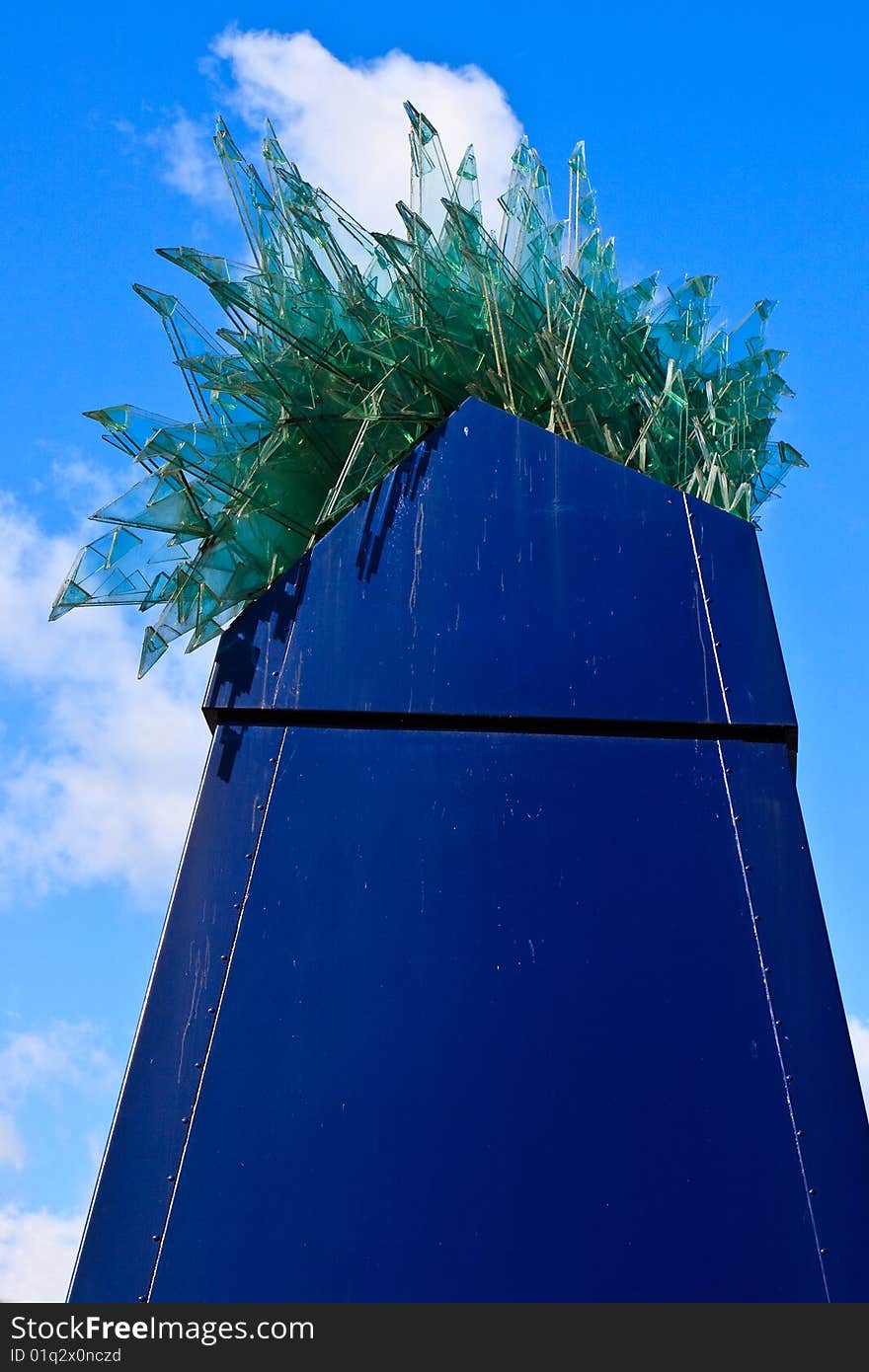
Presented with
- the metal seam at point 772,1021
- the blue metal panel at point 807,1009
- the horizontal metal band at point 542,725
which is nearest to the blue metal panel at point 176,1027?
the horizontal metal band at point 542,725

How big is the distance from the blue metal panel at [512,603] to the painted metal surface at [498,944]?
2 cm

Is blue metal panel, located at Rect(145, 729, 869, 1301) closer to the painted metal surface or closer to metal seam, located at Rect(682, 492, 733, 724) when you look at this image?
the painted metal surface

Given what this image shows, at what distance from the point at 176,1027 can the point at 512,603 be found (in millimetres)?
2382

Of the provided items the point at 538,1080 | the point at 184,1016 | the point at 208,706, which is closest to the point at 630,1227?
the point at 538,1080

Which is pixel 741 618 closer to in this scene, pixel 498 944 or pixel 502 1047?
pixel 498 944

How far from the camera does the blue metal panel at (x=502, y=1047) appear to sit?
4.69 m

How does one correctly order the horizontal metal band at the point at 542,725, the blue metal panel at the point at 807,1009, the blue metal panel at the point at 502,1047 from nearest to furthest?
the blue metal panel at the point at 502,1047 < the blue metal panel at the point at 807,1009 < the horizontal metal band at the point at 542,725

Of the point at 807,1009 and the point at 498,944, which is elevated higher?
the point at 498,944

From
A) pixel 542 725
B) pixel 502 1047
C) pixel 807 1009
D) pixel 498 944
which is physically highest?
pixel 542 725

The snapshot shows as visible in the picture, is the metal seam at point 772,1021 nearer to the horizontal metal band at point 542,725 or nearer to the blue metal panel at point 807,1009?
the blue metal panel at point 807,1009

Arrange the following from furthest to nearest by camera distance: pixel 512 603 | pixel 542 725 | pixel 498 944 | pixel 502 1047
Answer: pixel 512 603
pixel 542 725
pixel 498 944
pixel 502 1047

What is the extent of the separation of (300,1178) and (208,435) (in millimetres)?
3536

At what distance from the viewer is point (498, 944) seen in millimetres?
5289

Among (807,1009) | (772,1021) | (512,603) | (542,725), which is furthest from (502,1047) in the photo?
(512,603)
